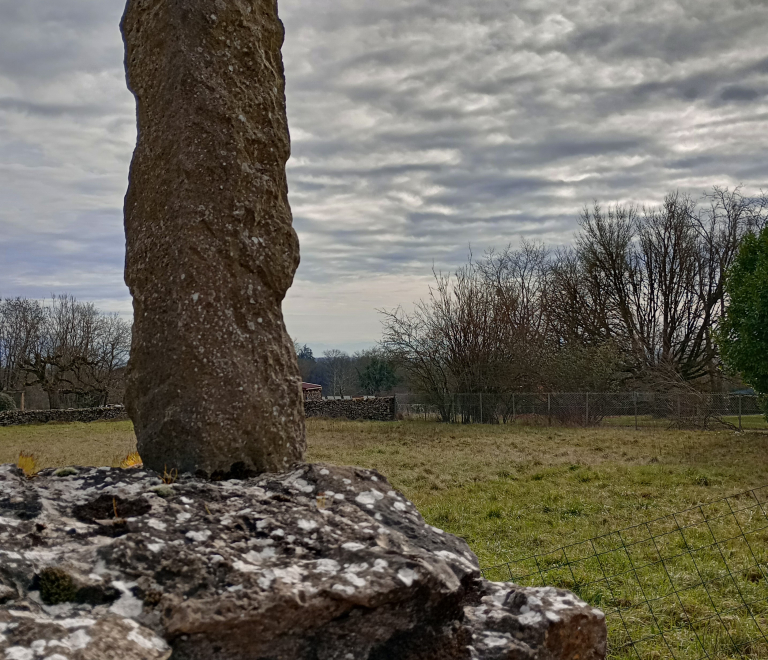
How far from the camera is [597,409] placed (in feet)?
85.9

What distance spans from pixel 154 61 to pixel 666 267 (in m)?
36.0

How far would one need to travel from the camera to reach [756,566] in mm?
6430

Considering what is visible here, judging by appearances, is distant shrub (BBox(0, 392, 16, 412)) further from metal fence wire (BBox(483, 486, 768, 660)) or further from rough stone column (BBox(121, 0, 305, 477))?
rough stone column (BBox(121, 0, 305, 477))

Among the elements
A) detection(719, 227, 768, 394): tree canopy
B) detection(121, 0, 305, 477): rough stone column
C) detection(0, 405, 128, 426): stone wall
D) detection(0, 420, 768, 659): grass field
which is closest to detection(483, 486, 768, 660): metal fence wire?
detection(0, 420, 768, 659): grass field

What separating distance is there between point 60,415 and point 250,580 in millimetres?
32807

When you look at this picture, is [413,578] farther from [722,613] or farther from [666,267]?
[666,267]

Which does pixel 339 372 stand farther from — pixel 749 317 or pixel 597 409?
pixel 749 317

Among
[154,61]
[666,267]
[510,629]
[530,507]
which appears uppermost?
[666,267]


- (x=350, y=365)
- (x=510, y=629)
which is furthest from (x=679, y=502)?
(x=350, y=365)

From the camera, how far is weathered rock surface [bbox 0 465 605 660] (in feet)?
7.23

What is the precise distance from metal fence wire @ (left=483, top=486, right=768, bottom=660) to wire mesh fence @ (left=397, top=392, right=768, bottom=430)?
1635 centimetres

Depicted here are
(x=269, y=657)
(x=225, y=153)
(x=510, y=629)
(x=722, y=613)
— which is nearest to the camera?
(x=269, y=657)

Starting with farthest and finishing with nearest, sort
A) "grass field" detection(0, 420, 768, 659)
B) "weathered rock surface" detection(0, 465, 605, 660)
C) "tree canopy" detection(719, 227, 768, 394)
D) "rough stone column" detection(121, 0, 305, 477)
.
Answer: "tree canopy" detection(719, 227, 768, 394), "grass field" detection(0, 420, 768, 659), "rough stone column" detection(121, 0, 305, 477), "weathered rock surface" detection(0, 465, 605, 660)

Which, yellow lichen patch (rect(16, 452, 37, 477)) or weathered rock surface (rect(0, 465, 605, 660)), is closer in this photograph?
weathered rock surface (rect(0, 465, 605, 660))
